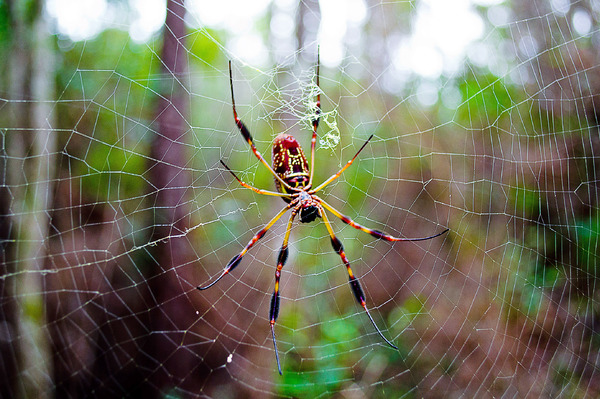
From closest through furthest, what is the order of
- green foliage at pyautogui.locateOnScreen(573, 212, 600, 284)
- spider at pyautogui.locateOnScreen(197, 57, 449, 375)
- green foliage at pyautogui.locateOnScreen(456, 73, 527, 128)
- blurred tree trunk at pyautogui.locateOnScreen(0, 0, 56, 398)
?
spider at pyautogui.locateOnScreen(197, 57, 449, 375) → green foliage at pyautogui.locateOnScreen(573, 212, 600, 284) → green foliage at pyautogui.locateOnScreen(456, 73, 527, 128) → blurred tree trunk at pyautogui.locateOnScreen(0, 0, 56, 398)

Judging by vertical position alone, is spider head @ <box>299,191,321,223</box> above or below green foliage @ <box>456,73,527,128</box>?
below

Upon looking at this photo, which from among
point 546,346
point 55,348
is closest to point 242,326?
point 55,348

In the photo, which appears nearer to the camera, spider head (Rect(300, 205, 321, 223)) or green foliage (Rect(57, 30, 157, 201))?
spider head (Rect(300, 205, 321, 223))

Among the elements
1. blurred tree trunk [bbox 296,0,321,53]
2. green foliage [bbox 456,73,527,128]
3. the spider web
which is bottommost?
the spider web

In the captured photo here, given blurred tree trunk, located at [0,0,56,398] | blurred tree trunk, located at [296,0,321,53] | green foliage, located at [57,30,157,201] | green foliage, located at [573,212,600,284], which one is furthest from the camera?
green foliage, located at [57,30,157,201]

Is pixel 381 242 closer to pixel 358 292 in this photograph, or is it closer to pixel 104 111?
pixel 358 292

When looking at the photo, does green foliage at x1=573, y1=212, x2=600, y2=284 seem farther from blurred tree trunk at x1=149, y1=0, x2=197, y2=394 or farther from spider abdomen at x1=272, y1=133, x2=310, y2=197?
blurred tree trunk at x1=149, y1=0, x2=197, y2=394

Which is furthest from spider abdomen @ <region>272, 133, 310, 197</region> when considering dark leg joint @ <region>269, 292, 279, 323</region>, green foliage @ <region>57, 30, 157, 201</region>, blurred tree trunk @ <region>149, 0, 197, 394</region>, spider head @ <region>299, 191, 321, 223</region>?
green foliage @ <region>57, 30, 157, 201</region>

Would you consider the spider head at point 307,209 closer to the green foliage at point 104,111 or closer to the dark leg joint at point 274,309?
the dark leg joint at point 274,309
